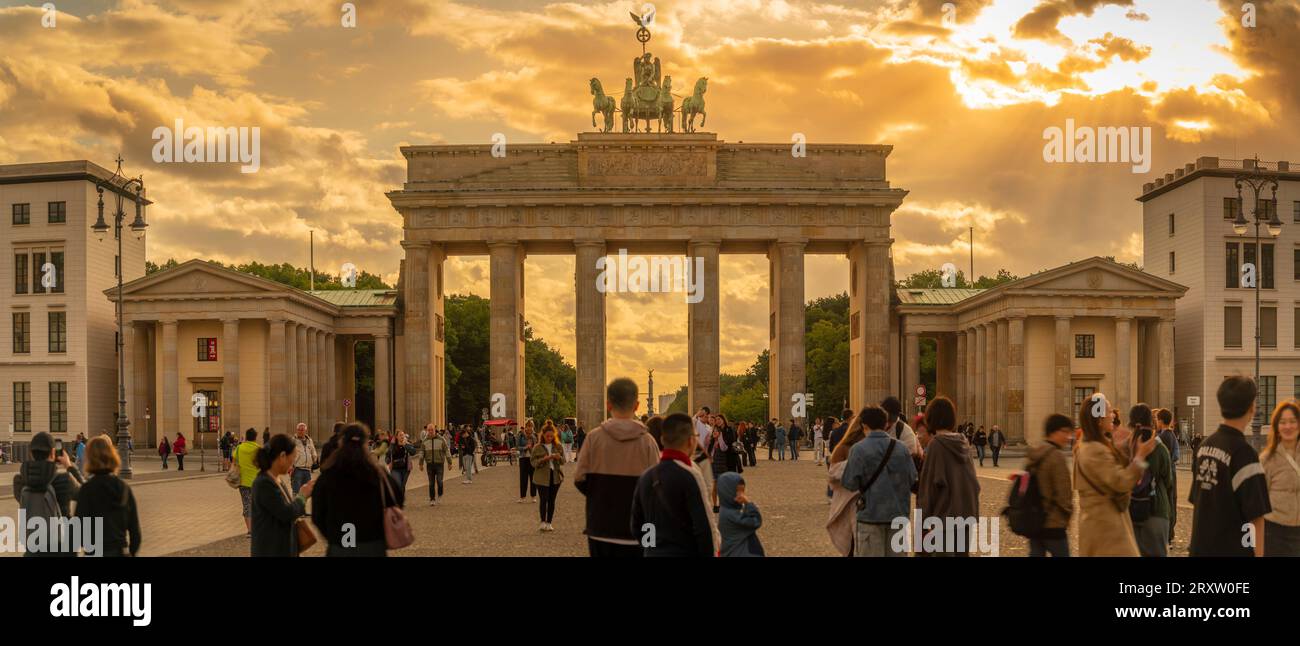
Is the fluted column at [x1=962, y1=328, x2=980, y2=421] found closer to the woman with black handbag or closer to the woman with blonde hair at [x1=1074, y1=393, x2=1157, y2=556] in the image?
the woman with blonde hair at [x1=1074, y1=393, x2=1157, y2=556]

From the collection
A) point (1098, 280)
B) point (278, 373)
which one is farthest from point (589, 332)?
point (1098, 280)

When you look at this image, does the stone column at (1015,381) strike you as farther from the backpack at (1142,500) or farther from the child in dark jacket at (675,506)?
the child in dark jacket at (675,506)

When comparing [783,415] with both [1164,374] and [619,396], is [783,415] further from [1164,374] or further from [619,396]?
[619,396]

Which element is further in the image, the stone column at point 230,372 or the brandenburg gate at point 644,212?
the brandenburg gate at point 644,212

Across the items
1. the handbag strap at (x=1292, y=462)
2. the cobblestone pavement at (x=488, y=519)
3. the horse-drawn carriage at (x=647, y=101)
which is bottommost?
the cobblestone pavement at (x=488, y=519)

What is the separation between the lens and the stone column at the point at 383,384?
244 ft

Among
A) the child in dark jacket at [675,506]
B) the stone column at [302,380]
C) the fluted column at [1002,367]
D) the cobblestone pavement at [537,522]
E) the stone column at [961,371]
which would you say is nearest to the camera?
the child in dark jacket at [675,506]

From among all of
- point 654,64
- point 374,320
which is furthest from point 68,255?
point 654,64

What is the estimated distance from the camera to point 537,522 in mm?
25438

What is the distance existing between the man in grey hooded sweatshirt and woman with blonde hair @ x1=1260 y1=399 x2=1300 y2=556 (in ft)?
16.7

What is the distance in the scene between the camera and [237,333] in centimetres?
6544

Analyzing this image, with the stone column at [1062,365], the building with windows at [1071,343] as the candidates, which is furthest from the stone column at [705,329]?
the stone column at [1062,365]

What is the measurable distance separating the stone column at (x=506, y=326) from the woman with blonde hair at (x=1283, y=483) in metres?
64.3

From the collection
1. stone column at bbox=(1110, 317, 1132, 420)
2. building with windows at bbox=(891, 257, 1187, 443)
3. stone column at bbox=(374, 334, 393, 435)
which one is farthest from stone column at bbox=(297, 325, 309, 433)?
stone column at bbox=(1110, 317, 1132, 420)
